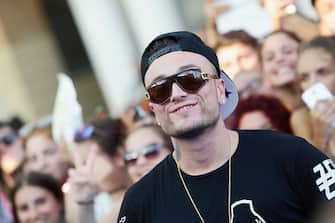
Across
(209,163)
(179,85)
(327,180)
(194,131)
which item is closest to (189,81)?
(179,85)

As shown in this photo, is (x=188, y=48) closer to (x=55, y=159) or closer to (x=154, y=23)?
(x=55, y=159)

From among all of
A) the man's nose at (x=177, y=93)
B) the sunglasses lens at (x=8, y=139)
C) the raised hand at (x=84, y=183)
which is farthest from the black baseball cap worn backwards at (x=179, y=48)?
the sunglasses lens at (x=8, y=139)

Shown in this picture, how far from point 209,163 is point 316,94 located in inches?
58.2

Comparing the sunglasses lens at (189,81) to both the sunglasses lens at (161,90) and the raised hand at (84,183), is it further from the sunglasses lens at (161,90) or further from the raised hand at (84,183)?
the raised hand at (84,183)

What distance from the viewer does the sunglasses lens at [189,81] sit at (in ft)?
9.19

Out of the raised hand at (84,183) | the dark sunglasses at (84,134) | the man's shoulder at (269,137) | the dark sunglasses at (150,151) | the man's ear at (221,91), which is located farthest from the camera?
the dark sunglasses at (84,134)

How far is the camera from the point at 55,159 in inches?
229

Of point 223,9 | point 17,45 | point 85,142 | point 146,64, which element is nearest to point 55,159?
point 85,142

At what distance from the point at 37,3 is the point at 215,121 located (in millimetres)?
12085

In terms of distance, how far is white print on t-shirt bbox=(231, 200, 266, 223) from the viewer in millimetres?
2684

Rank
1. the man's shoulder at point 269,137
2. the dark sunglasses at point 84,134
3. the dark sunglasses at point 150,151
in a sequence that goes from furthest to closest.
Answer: the dark sunglasses at point 84,134 → the dark sunglasses at point 150,151 → the man's shoulder at point 269,137

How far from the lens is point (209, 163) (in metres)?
2.83

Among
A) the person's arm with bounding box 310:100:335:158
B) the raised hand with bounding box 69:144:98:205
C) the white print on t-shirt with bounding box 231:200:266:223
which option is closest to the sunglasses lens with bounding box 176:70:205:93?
the white print on t-shirt with bounding box 231:200:266:223

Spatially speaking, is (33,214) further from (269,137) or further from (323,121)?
(269,137)
